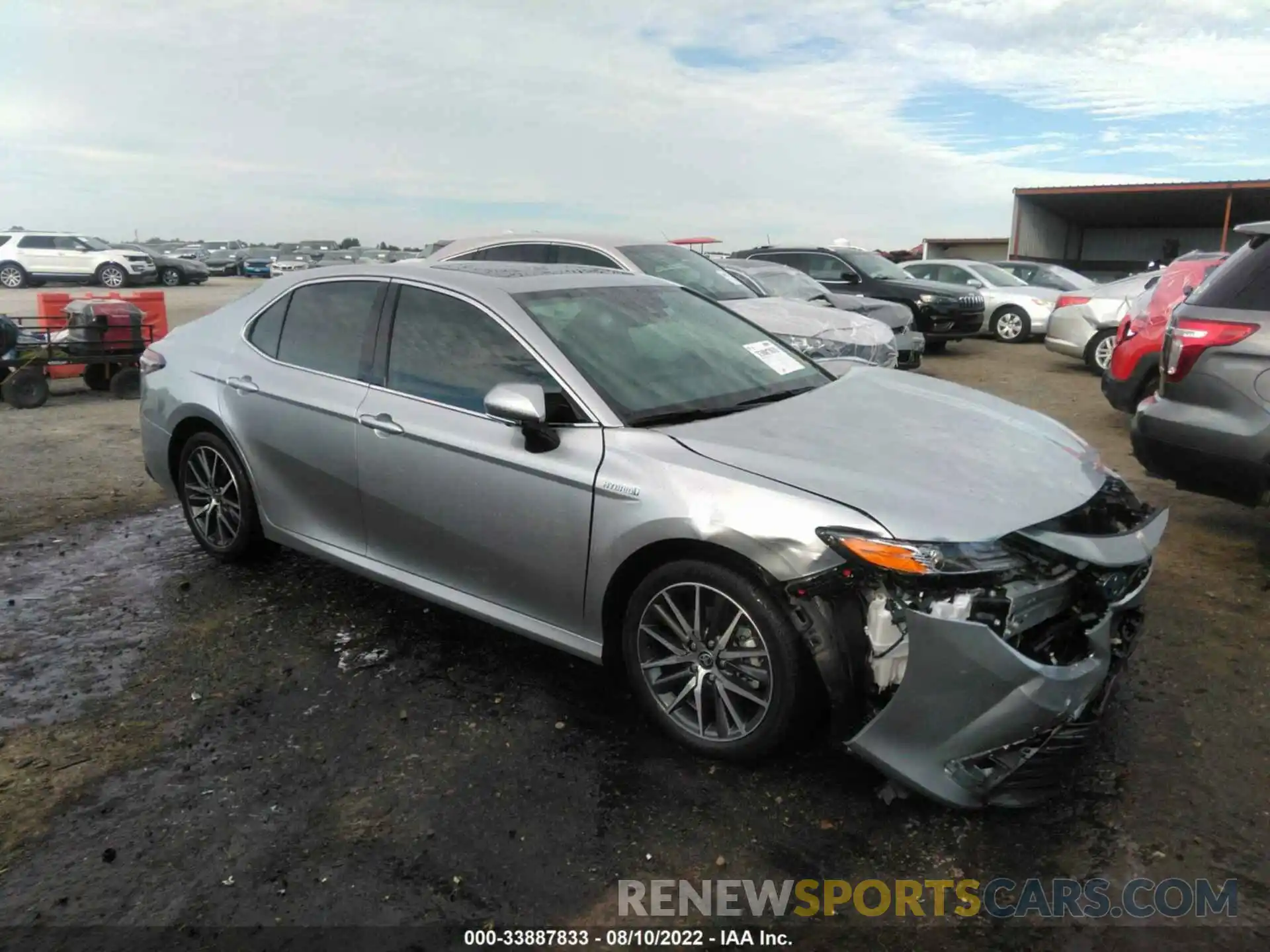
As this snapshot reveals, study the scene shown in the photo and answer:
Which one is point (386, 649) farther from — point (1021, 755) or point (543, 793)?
point (1021, 755)

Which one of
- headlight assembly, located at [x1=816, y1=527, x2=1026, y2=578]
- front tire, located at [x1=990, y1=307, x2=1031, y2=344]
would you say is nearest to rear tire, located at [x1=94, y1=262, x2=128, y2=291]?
front tire, located at [x1=990, y1=307, x2=1031, y2=344]

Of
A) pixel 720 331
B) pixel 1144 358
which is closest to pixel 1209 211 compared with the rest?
pixel 1144 358

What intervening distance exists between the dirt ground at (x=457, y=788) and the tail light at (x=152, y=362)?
1237 millimetres

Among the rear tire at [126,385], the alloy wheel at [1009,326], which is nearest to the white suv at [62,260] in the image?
the rear tire at [126,385]

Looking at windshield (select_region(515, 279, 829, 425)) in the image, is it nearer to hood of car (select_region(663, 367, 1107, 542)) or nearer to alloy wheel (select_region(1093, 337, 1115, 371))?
hood of car (select_region(663, 367, 1107, 542))

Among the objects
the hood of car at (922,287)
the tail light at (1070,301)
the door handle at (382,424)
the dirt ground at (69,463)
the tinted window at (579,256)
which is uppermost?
the tinted window at (579,256)

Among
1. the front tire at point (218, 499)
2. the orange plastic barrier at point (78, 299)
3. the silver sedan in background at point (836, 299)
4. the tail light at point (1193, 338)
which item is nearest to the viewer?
the tail light at point (1193, 338)

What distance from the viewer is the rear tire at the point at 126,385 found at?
9938 mm

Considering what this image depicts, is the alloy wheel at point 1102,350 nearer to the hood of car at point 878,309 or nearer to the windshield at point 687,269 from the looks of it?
the hood of car at point 878,309

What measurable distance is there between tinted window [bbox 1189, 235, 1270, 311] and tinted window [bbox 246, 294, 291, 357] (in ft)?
14.8

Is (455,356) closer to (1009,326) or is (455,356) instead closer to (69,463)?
(69,463)

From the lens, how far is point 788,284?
38.2ft

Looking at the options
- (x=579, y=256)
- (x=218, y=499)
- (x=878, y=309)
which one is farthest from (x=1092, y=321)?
(x=218, y=499)

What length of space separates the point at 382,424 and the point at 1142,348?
605cm
